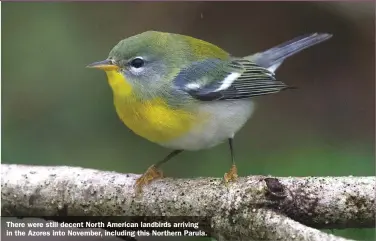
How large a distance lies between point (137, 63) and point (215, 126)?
0.93 feet

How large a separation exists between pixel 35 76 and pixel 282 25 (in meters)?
0.92

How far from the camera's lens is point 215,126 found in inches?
65.7

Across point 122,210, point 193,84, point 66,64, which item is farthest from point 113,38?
point 122,210

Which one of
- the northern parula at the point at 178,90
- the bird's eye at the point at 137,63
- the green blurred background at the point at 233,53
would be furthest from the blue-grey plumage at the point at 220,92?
the green blurred background at the point at 233,53

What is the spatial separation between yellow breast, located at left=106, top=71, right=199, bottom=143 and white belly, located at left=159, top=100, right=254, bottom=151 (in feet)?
0.09

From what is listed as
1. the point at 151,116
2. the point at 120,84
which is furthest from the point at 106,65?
the point at 151,116

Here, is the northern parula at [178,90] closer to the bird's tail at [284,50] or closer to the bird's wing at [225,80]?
the bird's wing at [225,80]

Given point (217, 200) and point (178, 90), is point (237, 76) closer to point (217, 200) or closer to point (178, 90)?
point (178, 90)

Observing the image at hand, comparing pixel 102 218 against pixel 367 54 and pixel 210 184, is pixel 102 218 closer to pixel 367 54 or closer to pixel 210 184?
pixel 210 184

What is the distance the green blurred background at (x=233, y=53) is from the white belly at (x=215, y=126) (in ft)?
1.23

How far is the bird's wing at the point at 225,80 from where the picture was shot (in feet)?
5.58

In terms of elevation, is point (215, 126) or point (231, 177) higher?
point (215, 126)

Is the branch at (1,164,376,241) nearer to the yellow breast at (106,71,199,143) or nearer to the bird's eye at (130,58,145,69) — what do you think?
the yellow breast at (106,71,199,143)

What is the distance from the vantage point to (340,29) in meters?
2.26
